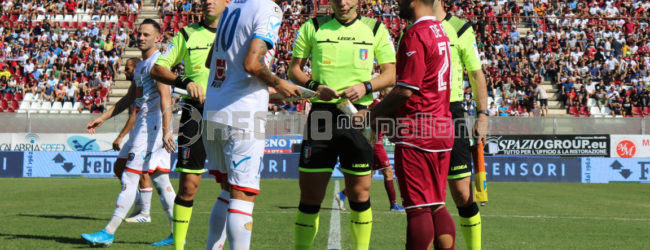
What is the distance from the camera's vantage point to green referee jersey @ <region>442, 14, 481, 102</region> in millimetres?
6395

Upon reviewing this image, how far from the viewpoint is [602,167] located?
2338 centimetres

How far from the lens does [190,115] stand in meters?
6.86

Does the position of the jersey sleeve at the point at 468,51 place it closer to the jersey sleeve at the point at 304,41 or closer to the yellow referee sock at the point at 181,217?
the jersey sleeve at the point at 304,41

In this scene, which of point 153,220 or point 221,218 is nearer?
point 221,218

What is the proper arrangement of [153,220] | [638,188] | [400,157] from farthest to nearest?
[638,188] → [153,220] → [400,157]

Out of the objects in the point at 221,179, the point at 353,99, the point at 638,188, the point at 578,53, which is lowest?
the point at 638,188

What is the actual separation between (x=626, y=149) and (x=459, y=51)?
21059 millimetres

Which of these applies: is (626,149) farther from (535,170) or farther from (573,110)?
(573,110)

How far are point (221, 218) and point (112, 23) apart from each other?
3309 cm

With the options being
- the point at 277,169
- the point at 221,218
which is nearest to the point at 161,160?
the point at 221,218

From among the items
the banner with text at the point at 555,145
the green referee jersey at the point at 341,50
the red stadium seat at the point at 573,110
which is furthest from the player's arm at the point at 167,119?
the red stadium seat at the point at 573,110

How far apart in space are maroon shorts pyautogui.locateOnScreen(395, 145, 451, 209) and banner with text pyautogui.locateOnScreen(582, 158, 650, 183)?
19977mm

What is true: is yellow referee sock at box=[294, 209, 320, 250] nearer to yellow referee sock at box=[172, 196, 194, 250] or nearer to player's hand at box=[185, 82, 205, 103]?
yellow referee sock at box=[172, 196, 194, 250]

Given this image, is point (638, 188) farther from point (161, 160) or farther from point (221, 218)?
point (221, 218)
